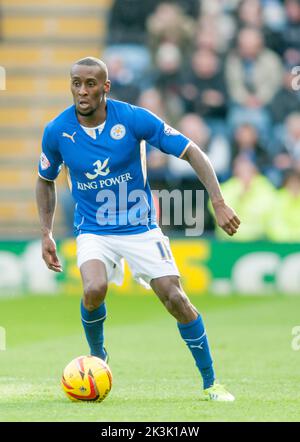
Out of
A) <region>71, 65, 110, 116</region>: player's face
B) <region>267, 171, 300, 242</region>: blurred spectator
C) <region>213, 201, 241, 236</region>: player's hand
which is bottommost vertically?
<region>267, 171, 300, 242</region>: blurred spectator

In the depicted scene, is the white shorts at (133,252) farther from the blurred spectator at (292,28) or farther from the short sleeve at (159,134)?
the blurred spectator at (292,28)

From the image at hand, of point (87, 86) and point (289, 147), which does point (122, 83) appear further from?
point (87, 86)

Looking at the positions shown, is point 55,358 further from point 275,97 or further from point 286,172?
point 275,97

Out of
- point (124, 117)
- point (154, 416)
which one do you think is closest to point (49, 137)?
point (124, 117)

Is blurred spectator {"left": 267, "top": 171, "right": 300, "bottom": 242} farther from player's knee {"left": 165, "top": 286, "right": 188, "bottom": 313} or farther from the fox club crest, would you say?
player's knee {"left": 165, "top": 286, "right": 188, "bottom": 313}

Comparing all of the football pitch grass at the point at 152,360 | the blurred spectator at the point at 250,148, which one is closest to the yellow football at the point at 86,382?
the football pitch grass at the point at 152,360

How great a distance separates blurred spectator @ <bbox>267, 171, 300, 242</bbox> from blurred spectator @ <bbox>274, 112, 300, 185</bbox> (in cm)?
29

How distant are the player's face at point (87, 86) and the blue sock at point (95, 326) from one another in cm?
140

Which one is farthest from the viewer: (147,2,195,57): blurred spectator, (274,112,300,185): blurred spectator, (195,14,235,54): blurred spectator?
(147,2,195,57): blurred spectator

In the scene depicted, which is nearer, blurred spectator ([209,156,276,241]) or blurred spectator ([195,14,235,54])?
blurred spectator ([209,156,276,241])

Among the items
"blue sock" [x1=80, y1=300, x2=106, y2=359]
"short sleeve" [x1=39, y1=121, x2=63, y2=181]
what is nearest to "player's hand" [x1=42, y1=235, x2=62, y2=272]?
"blue sock" [x1=80, y1=300, x2=106, y2=359]

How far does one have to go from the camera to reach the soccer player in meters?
7.37

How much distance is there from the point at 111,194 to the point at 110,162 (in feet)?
0.75

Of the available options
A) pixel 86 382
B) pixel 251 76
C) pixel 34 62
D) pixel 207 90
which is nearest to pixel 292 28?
pixel 251 76
